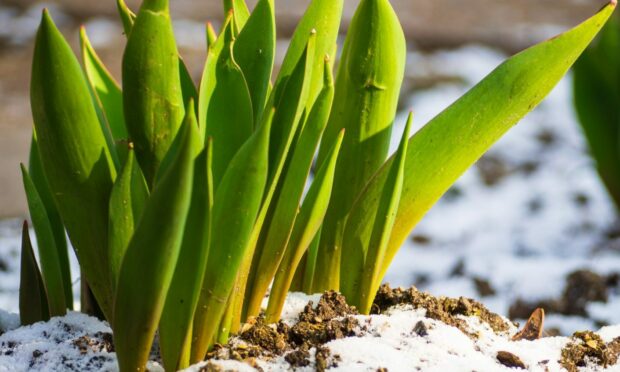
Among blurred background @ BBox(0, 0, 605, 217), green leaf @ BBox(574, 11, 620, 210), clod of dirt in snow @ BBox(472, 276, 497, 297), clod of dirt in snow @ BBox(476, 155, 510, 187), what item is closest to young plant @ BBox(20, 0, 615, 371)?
clod of dirt in snow @ BBox(472, 276, 497, 297)

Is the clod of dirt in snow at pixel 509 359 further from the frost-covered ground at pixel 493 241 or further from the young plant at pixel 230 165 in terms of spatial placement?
the young plant at pixel 230 165

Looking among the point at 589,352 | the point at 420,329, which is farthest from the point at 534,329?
the point at 420,329

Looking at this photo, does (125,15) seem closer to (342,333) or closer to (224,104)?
(224,104)

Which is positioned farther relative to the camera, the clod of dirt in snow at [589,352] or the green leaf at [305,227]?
the clod of dirt in snow at [589,352]

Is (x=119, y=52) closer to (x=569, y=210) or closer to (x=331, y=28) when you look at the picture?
(x=569, y=210)

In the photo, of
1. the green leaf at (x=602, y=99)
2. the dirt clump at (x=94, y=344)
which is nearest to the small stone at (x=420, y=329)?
the dirt clump at (x=94, y=344)
